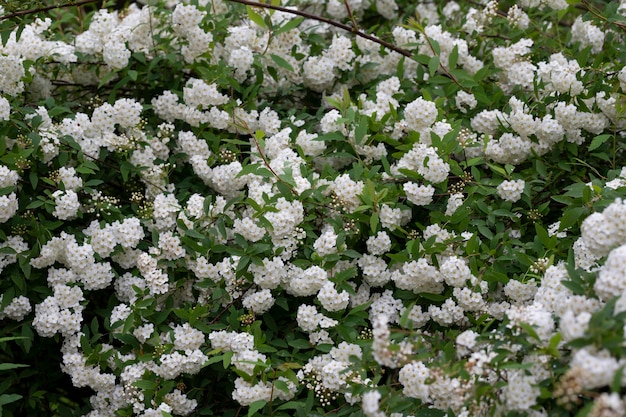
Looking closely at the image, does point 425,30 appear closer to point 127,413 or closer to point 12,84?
point 12,84

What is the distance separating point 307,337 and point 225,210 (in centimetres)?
65

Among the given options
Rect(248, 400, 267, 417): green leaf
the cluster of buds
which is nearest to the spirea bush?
Rect(248, 400, 267, 417): green leaf

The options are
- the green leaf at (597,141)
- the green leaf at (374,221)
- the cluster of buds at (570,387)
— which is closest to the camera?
the cluster of buds at (570,387)

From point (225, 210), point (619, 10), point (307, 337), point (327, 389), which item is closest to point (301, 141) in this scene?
point (225, 210)

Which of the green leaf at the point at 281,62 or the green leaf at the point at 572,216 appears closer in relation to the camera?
the green leaf at the point at 572,216

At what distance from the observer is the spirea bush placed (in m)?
2.92

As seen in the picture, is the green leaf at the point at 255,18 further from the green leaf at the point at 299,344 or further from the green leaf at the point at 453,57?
the green leaf at the point at 299,344

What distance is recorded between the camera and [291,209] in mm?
3219

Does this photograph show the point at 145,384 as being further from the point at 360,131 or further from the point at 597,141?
the point at 597,141

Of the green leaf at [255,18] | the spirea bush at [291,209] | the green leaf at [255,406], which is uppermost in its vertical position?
the green leaf at [255,18]

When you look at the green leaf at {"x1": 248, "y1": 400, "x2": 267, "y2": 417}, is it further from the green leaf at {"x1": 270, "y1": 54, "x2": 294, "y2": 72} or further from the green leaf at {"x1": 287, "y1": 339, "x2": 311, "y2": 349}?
the green leaf at {"x1": 270, "y1": 54, "x2": 294, "y2": 72}

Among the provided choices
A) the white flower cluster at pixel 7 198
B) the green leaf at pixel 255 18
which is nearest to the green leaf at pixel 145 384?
the white flower cluster at pixel 7 198

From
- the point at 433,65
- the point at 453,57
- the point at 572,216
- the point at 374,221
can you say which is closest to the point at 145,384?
the point at 374,221

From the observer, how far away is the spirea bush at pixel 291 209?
9.57 ft
